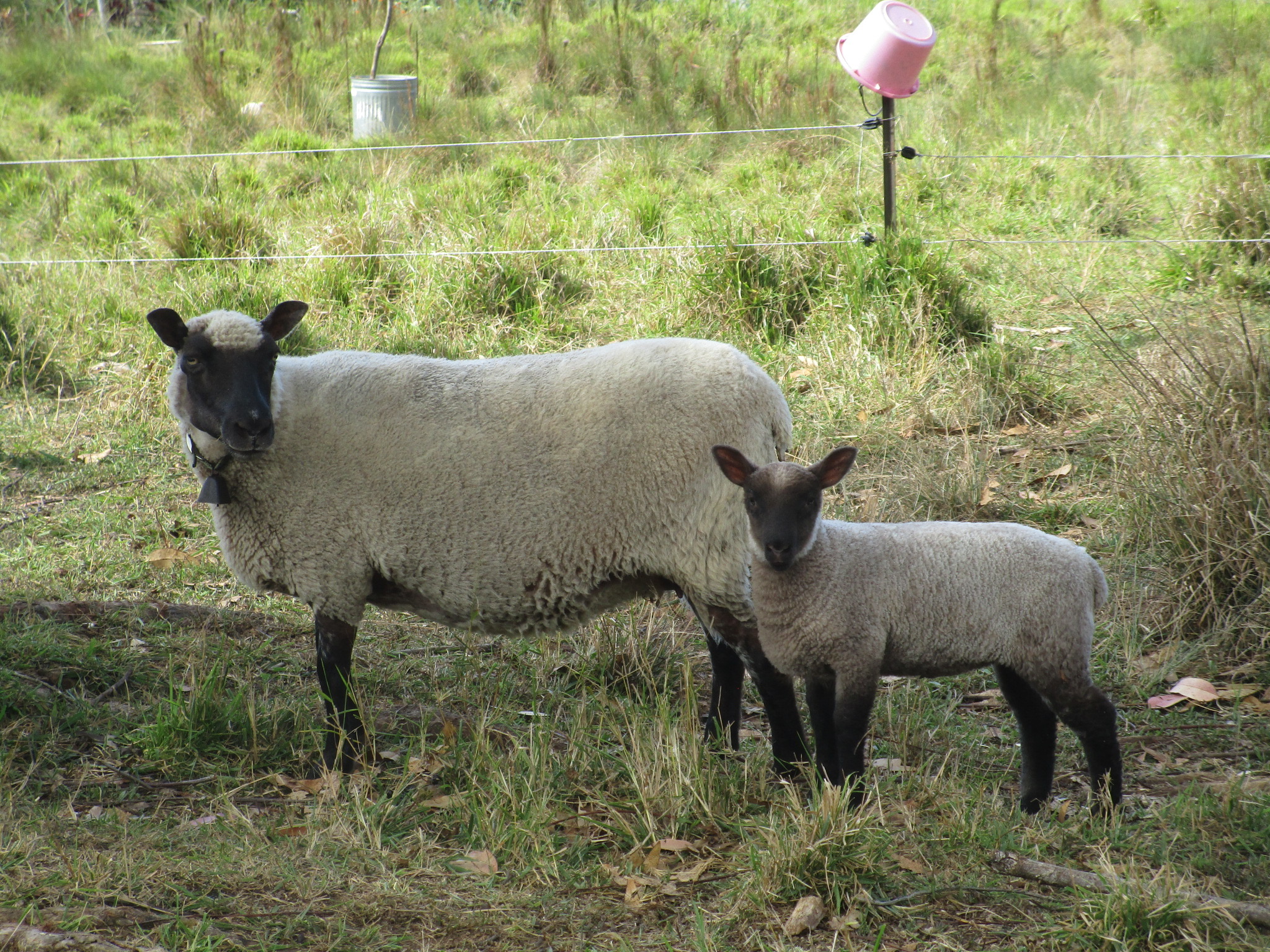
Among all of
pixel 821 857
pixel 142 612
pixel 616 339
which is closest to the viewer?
pixel 821 857

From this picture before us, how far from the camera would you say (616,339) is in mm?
7203

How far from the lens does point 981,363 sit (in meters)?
6.41

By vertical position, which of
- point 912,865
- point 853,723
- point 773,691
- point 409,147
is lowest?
point 912,865

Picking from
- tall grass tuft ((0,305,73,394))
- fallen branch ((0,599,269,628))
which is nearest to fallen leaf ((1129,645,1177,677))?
fallen branch ((0,599,269,628))

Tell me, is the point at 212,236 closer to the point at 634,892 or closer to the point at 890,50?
the point at 890,50

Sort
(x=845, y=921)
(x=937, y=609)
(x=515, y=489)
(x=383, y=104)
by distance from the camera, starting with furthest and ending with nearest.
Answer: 1. (x=383, y=104)
2. (x=515, y=489)
3. (x=937, y=609)
4. (x=845, y=921)

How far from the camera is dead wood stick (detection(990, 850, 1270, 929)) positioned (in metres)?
2.56

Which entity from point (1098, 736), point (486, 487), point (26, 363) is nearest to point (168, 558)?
point (486, 487)

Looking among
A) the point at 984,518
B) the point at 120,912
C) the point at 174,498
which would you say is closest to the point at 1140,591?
the point at 984,518

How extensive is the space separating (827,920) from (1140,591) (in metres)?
2.53

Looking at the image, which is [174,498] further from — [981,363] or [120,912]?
[981,363]

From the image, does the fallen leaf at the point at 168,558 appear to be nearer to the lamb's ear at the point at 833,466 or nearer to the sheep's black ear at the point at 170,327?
the sheep's black ear at the point at 170,327

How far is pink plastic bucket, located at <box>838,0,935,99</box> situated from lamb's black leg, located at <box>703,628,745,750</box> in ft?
13.6

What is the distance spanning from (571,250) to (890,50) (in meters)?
2.40
